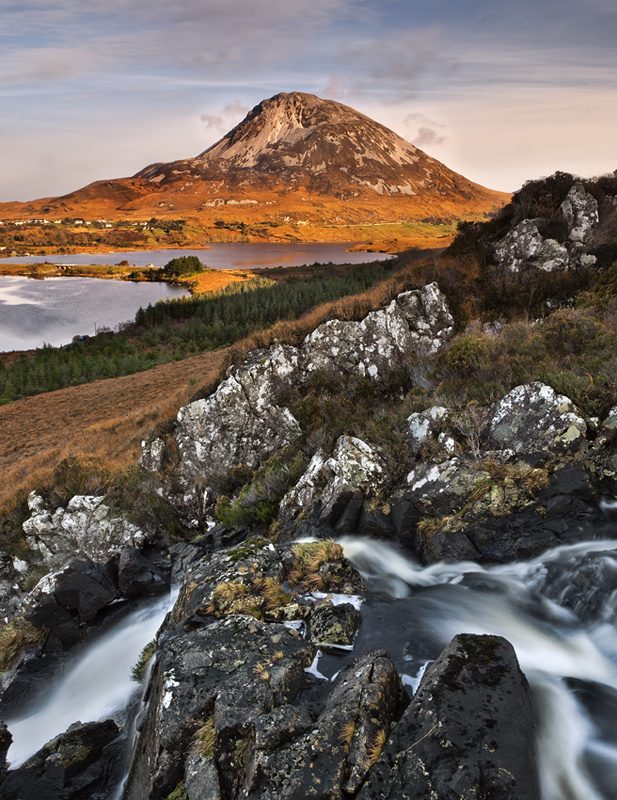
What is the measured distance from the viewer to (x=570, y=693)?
5.05 metres

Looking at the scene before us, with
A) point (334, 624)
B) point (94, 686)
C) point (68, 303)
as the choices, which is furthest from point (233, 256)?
point (334, 624)

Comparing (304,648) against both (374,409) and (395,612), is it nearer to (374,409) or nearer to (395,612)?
(395,612)

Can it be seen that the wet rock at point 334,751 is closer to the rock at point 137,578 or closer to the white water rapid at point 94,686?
the white water rapid at point 94,686

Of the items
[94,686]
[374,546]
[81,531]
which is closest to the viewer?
[94,686]

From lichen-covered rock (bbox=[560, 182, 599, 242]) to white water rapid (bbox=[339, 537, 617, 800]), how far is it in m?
9.97

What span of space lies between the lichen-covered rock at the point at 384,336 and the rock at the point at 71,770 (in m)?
9.20

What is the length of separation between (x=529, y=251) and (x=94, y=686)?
48.2 feet

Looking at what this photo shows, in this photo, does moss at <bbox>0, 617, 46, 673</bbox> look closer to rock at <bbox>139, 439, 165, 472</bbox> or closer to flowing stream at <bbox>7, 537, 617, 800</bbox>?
flowing stream at <bbox>7, 537, 617, 800</bbox>

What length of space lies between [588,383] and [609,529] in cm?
253

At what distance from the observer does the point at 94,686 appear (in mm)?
7160

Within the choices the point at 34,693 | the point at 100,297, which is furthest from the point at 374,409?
the point at 100,297

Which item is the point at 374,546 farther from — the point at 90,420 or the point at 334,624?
the point at 90,420

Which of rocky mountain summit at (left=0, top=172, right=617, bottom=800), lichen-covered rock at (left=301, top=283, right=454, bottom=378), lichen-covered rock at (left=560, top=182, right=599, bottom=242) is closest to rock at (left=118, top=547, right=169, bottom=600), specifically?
rocky mountain summit at (left=0, top=172, right=617, bottom=800)

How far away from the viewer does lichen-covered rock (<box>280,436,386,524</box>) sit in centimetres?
873
